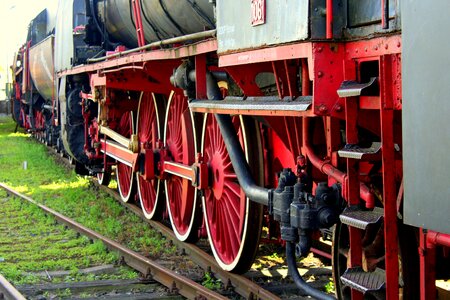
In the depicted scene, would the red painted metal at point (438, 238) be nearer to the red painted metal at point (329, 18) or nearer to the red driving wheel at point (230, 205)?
the red painted metal at point (329, 18)

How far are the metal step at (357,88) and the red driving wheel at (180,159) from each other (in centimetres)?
370

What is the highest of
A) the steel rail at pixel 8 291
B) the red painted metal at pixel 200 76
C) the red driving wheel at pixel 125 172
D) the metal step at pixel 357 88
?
the red painted metal at pixel 200 76

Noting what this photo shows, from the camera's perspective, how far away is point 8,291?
211 inches

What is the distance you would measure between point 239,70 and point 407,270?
5.49ft

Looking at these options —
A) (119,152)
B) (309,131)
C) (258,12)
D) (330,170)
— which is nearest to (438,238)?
(330,170)

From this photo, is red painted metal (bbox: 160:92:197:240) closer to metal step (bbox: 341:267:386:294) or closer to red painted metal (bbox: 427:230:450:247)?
metal step (bbox: 341:267:386:294)

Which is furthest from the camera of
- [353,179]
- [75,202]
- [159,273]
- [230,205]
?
[75,202]

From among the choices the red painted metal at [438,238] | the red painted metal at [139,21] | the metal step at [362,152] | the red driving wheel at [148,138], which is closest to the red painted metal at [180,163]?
the red driving wheel at [148,138]

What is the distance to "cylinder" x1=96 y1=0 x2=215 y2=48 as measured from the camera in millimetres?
5867

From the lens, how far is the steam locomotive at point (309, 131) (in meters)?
2.64

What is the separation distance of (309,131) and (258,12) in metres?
0.72

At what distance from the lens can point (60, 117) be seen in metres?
11.3

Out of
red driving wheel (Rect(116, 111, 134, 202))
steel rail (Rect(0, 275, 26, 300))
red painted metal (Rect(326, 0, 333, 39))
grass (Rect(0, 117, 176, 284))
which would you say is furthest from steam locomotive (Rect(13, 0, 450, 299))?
steel rail (Rect(0, 275, 26, 300))

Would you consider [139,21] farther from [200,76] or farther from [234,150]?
[234,150]
